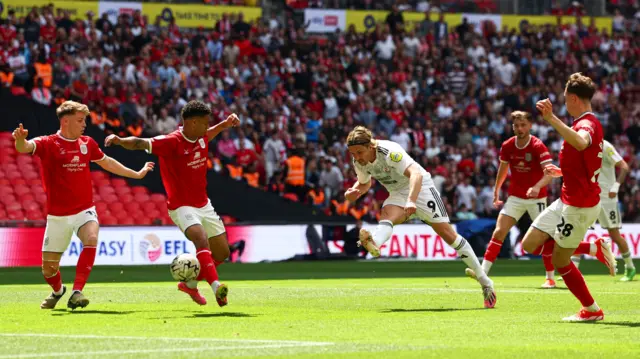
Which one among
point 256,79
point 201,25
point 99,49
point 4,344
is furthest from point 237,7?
point 4,344

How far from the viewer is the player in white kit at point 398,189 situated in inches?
556

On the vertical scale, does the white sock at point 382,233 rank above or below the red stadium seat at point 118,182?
above

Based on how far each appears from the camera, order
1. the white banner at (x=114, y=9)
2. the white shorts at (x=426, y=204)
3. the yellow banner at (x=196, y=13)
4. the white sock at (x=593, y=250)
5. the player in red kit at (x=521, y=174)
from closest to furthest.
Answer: the white shorts at (x=426, y=204)
the white sock at (x=593, y=250)
the player in red kit at (x=521, y=174)
the white banner at (x=114, y=9)
the yellow banner at (x=196, y=13)

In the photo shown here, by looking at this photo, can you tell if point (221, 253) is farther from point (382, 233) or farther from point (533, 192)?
point (533, 192)

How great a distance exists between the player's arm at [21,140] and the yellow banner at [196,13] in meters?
25.6

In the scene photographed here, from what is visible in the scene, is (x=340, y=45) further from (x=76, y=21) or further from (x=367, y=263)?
(x=367, y=263)

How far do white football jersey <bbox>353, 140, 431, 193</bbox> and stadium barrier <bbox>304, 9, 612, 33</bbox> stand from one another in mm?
27069

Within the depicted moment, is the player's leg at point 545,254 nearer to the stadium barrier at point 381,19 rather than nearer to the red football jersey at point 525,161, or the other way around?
the red football jersey at point 525,161

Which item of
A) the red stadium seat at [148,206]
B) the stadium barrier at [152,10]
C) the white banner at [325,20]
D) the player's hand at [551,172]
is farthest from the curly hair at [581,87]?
the white banner at [325,20]

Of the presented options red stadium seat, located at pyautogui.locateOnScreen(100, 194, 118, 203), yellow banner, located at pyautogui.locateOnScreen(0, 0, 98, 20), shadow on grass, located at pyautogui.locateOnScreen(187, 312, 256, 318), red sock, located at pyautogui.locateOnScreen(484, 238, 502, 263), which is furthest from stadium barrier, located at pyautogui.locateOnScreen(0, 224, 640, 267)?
shadow on grass, located at pyautogui.locateOnScreen(187, 312, 256, 318)

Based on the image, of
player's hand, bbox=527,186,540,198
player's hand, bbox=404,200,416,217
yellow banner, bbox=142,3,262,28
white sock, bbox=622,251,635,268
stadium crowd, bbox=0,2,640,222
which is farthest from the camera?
yellow banner, bbox=142,3,262,28

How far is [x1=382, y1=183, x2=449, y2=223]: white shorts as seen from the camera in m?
14.7

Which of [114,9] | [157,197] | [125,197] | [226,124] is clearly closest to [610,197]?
[226,124]

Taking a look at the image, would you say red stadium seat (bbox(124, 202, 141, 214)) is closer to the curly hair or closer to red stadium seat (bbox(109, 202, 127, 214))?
red stadium seat (bbox(109, 202, 127, 214))
